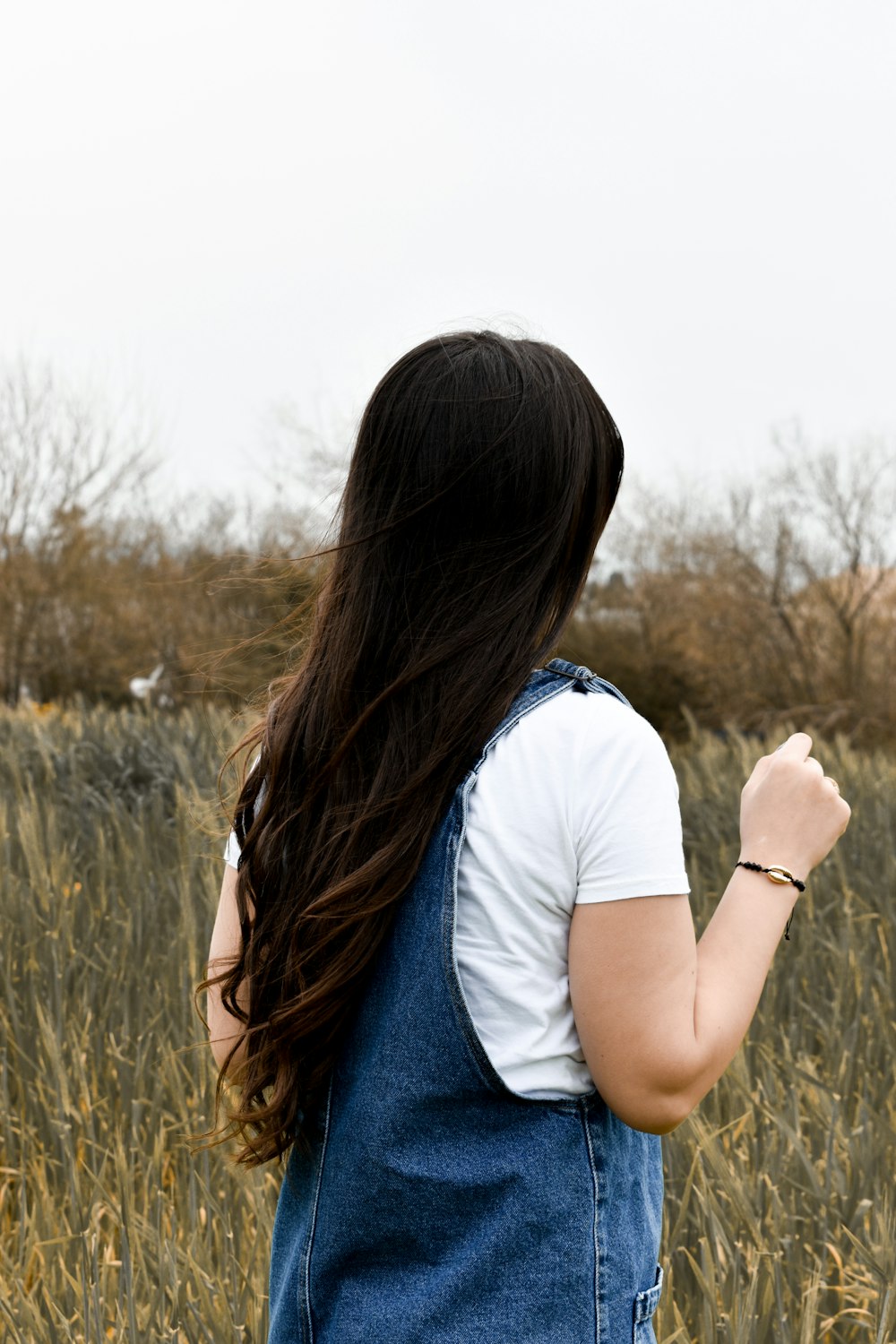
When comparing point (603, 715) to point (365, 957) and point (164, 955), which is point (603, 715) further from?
point (164, 955)

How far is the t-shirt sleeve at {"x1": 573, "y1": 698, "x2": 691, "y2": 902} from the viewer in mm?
972

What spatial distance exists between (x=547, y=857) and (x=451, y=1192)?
0.85ft

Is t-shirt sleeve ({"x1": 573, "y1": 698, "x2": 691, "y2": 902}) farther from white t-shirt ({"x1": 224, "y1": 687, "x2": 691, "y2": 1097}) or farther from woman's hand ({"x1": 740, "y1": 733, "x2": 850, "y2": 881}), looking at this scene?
woman's hand ({"x1": 740, "y1": 733, "x2": 850, "y2": 881})

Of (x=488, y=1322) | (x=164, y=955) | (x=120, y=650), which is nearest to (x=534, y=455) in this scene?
(x=488, y=1322)

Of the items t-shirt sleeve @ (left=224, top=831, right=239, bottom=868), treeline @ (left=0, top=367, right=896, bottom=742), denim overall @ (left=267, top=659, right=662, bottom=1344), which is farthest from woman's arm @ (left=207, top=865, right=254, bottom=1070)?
treeline @ (left=0, top=367, right=896, bottom=742)

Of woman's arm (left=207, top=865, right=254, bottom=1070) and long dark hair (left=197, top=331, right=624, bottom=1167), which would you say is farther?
woman's arm (left=207, top=865, right=254, bottom=1070)

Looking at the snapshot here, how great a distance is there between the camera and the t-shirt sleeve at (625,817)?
3.19 ft

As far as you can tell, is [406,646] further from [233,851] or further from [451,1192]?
[451,1192]

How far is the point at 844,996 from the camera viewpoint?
3051 mm

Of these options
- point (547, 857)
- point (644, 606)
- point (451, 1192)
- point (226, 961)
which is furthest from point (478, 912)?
point (644, 606)

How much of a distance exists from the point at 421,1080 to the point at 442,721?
0.90ft

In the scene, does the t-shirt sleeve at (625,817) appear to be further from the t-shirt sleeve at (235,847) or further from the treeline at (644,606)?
the treeline at (644,606)

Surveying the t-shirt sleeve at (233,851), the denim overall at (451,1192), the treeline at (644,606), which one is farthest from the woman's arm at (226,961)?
the treeline at (644,606)

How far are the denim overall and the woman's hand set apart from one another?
19cm
